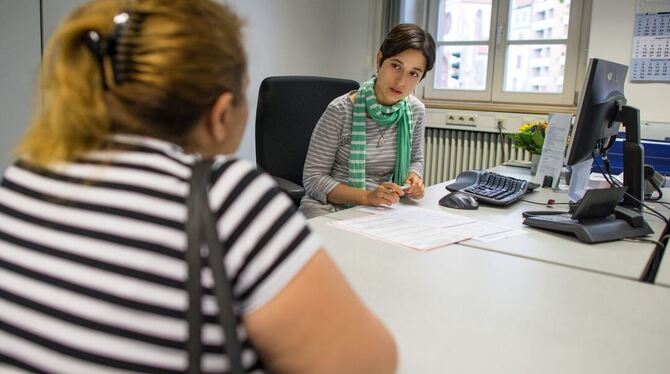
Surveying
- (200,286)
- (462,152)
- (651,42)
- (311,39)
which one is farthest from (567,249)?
(311,39)

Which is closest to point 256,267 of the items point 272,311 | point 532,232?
point 272,311

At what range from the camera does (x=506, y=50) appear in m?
3.89

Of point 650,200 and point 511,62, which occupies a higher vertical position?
point 511,62

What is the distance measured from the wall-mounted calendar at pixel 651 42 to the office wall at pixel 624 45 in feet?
0.11

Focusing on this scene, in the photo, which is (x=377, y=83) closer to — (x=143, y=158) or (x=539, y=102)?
(x=143, y=158)

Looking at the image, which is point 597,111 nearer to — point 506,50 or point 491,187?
point 491,187

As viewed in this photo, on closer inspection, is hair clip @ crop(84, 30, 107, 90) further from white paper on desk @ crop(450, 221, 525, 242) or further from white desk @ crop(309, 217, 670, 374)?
white paper on desk @ crop(450, 221, 525, 242)

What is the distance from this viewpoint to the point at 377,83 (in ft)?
6.63

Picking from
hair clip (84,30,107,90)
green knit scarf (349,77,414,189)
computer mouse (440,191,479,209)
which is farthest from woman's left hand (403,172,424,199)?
hair clip (84,30,107,90)

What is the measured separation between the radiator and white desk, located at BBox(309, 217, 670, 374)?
2.70 meters

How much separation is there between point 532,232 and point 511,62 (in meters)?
2.82

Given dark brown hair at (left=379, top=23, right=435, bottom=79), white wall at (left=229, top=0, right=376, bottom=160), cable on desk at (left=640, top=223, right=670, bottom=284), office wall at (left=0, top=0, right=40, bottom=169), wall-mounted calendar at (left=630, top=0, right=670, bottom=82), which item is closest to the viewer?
cable on desk at (left=640, top=223, right=670, bottom=284)

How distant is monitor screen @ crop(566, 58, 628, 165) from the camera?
1.47 meters

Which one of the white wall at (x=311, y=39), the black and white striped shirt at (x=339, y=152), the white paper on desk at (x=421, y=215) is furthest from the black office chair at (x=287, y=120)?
the white wall at (x=311, y=39)
